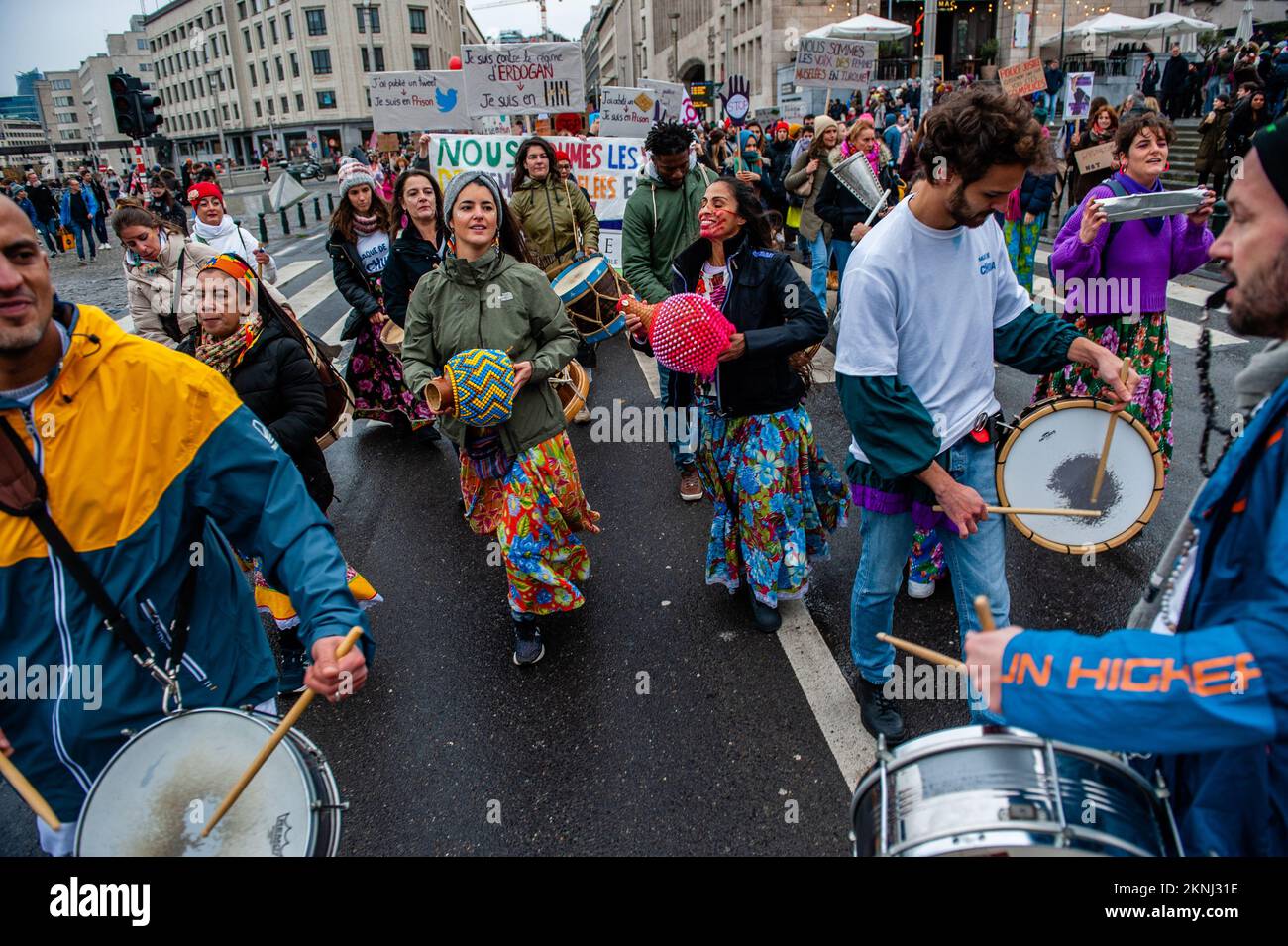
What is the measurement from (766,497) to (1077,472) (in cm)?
129

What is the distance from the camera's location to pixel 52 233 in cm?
2277

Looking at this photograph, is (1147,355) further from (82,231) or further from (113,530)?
(82,231)

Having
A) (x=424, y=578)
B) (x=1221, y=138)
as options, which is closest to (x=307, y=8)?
(x=1221, y=138)

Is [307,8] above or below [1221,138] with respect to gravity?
above

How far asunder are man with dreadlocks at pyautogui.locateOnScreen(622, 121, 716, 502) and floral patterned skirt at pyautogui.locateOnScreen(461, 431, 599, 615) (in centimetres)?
171

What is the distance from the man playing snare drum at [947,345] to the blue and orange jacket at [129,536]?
168 cm

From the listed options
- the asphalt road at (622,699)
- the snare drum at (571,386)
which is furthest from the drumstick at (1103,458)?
the snare drum at (571,386)

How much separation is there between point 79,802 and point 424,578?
9.27ft

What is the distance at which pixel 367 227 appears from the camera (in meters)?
6.45

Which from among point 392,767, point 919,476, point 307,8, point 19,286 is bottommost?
point 392,767

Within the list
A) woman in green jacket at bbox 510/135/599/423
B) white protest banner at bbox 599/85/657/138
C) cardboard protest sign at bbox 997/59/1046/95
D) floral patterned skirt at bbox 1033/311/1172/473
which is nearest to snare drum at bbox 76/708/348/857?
floral patterned skirt at bbox 1033/311/1172/473

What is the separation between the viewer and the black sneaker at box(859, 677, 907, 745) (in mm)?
3152

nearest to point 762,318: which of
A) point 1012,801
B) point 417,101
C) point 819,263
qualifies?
point 1012,801

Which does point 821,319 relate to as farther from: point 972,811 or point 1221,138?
point 1221,138
